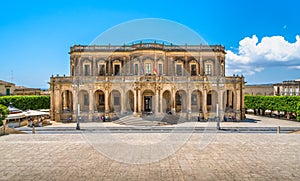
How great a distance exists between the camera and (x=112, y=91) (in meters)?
40.8

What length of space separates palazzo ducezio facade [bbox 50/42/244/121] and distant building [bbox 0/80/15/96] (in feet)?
63.3

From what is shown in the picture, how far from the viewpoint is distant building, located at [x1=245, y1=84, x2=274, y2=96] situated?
64850 mm

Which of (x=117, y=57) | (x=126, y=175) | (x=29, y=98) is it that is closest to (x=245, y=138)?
(x=126, y=175)

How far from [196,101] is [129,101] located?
38.3 ft

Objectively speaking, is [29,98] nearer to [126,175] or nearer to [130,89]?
[130,89]

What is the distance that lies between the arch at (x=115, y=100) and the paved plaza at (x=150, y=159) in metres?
19.2

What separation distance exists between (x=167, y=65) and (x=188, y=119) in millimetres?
10597

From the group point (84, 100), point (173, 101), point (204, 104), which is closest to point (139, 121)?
point (173, 101)

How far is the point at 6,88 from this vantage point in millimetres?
54594

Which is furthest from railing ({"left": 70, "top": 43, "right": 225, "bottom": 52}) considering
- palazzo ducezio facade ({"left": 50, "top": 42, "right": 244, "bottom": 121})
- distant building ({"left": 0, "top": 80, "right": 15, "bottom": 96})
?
distant building ({"left": 0, "top": 80, "right": 15, "bottom": 96})

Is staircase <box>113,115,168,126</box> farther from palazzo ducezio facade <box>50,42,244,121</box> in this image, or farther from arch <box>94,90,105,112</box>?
arch <box>94,90,105,112</box>

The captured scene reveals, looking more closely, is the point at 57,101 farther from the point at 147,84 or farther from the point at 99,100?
the point at 147,84

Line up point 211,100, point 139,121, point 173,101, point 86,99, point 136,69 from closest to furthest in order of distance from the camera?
point 139,121 → point 173,101 → point 136,69 → point 86,99 → point 211,100

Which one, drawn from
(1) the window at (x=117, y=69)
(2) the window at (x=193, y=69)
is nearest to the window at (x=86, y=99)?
(1) the window at (x=117, y=69)
